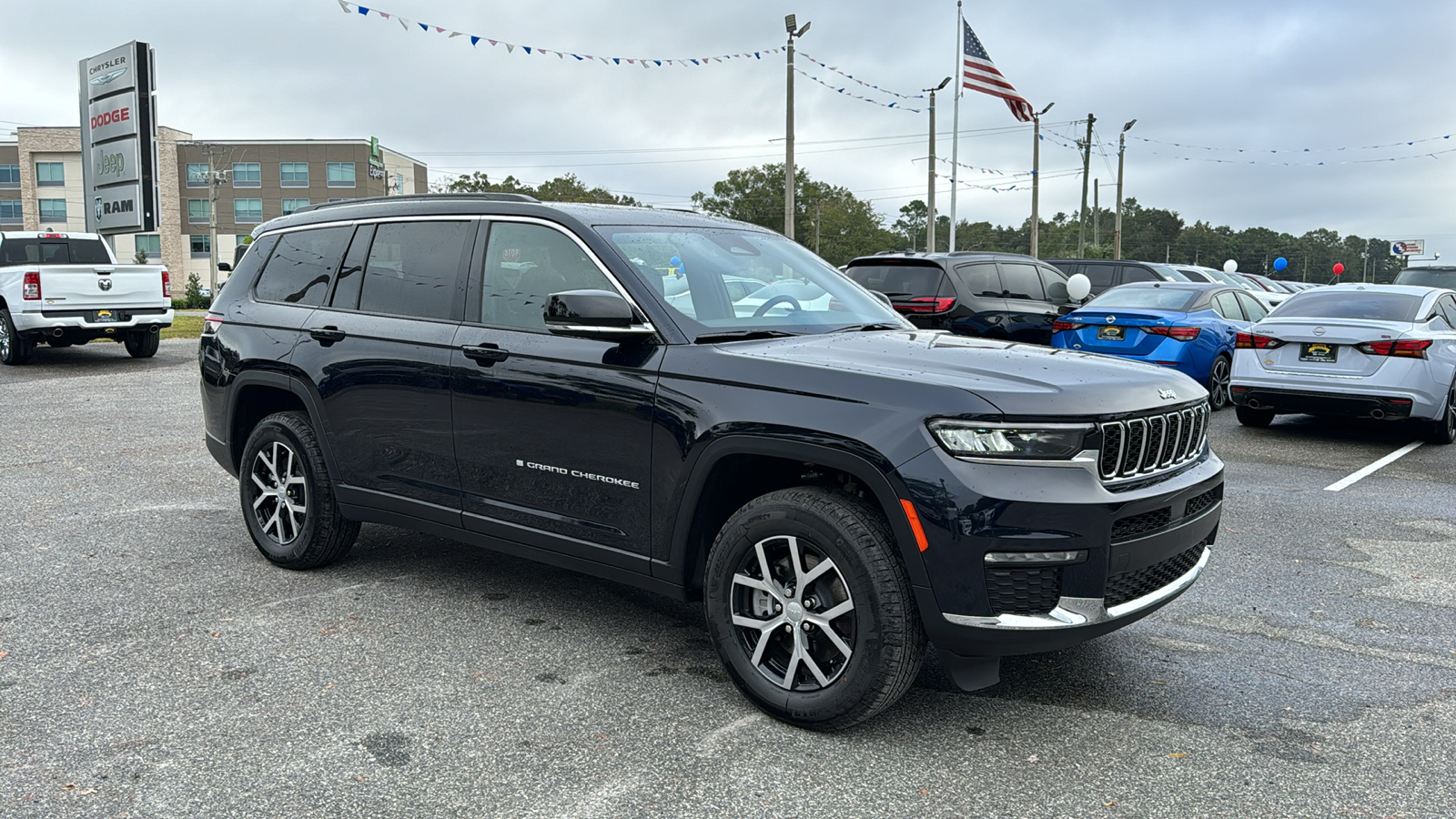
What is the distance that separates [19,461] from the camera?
8258mm

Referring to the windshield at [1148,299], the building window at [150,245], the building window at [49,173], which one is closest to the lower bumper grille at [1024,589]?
the windshield at [1148,299]

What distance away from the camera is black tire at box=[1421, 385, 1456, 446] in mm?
9703

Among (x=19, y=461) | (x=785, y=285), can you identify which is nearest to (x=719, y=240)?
(x=785, y=285)

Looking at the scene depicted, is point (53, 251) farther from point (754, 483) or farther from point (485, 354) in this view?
point (754, 483)

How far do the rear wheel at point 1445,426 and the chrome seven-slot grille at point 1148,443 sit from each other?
7.46 m

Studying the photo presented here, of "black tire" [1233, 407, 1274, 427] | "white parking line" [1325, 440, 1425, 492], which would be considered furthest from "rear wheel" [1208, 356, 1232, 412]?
"white parking line" [1325, 440, 1425, 492]

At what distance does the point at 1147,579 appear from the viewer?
11.3 feet

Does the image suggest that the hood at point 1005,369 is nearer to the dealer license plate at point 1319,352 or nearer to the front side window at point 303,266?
the front side window at point 303,266

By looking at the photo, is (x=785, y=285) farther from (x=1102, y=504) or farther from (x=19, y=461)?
(x=19, y=461)

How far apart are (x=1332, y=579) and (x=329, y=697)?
4.67 metres

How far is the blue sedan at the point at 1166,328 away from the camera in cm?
1105

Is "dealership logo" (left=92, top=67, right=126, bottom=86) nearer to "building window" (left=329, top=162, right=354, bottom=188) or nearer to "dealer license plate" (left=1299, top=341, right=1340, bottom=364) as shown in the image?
"dealer license plate" (left=1299, top=341, right=1340, bottom=364)

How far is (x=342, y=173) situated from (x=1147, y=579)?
90839mm

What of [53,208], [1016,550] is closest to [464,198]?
[1016,550]
